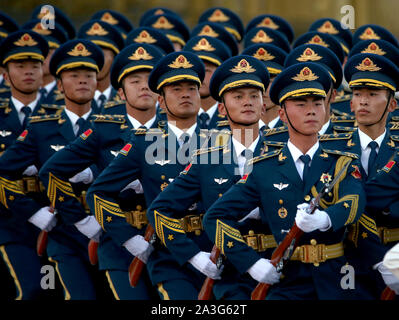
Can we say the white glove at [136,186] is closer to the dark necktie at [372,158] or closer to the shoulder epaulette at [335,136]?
the shoulder epaulette at [335,136]

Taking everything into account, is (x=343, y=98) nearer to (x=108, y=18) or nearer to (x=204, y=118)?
(x=204, y=118)

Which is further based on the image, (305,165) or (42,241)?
(42,241)

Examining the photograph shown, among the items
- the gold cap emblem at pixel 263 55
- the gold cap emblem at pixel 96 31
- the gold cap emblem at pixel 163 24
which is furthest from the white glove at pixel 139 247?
the gold cap emblem at pixel 163 24

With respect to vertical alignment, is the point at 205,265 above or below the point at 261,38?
below

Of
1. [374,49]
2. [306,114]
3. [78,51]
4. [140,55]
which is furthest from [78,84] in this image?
[306,114]

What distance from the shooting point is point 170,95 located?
30.5 feet

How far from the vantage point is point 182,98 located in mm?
9211

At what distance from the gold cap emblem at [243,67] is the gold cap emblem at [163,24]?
5001 millimetres

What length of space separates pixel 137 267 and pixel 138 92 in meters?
1.79

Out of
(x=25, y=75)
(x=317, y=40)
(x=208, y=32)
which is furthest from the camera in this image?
(x=208, y=32)

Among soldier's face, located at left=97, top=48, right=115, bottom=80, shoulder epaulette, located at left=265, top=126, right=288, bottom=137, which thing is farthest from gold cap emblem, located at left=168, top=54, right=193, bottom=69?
soldier's face, located at left=97, top=48, right=115, bottom=80

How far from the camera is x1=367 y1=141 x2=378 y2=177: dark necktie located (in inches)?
340

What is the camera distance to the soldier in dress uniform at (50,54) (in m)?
12.6
